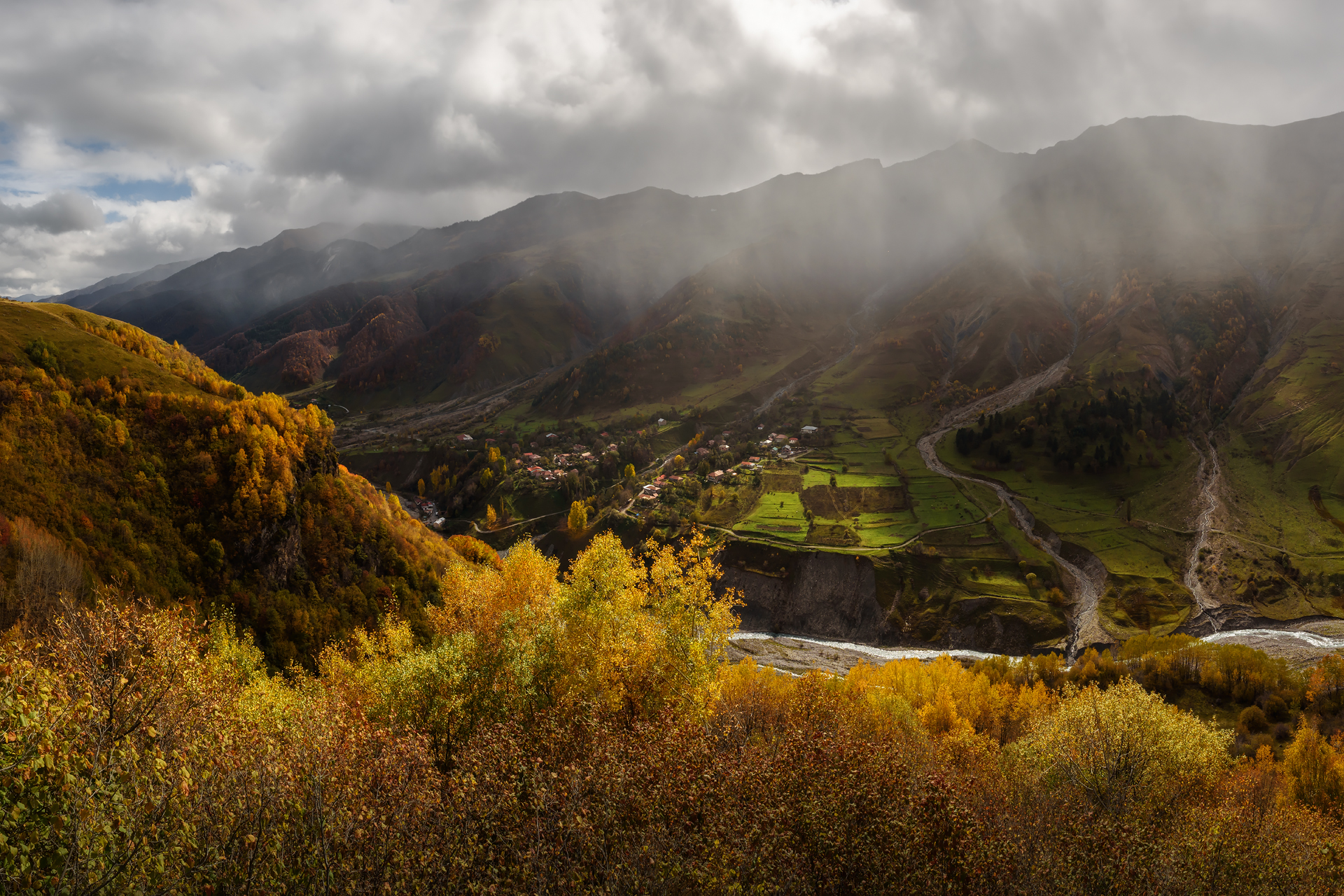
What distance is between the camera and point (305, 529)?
279 feet

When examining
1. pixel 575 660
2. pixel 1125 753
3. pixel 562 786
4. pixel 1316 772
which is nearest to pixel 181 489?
pixel 575 660

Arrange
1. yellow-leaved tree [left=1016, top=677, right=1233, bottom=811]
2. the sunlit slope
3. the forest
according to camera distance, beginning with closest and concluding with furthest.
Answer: the forest, yellow-leaved tree [left=1016, top=677, right=1233, bottom=811], the sunlit slope

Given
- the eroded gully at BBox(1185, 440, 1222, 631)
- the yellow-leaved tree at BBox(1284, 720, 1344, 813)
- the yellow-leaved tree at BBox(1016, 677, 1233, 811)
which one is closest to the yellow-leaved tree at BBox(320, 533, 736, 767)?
the yellow-leaved tree at BBox(1016, 677, 1233, 811)

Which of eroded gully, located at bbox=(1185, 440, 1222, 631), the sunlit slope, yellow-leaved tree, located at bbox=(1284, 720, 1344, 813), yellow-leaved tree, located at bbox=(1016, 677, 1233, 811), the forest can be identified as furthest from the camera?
eroded gully, located at bbox=(1185, 440, 1222, 631)

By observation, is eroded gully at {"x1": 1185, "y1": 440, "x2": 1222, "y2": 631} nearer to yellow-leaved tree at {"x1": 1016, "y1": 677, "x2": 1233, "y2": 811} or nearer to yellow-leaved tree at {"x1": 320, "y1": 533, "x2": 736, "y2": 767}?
yellow-leaved tree at {"x1": 1016, "y1": 677, "x2": 1233, "y2": 811}

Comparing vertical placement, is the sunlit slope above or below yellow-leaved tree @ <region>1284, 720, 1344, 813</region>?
above

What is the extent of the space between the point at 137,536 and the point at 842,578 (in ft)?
460


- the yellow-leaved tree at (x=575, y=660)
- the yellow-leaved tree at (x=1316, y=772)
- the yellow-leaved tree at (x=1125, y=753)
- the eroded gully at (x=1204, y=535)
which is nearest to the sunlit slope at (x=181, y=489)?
the yellow-leaved tree at (x=575, y=660)

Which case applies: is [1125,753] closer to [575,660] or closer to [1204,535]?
[575,660]

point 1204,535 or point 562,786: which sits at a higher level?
point 562,786

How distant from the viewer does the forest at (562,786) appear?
16.9 m

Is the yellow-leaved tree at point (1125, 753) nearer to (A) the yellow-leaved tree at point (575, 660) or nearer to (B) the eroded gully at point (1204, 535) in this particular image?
(A) the yellow-leaved tree at point (575, 660)

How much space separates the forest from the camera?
1692 centimetres

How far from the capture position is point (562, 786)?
21391 millimetres
